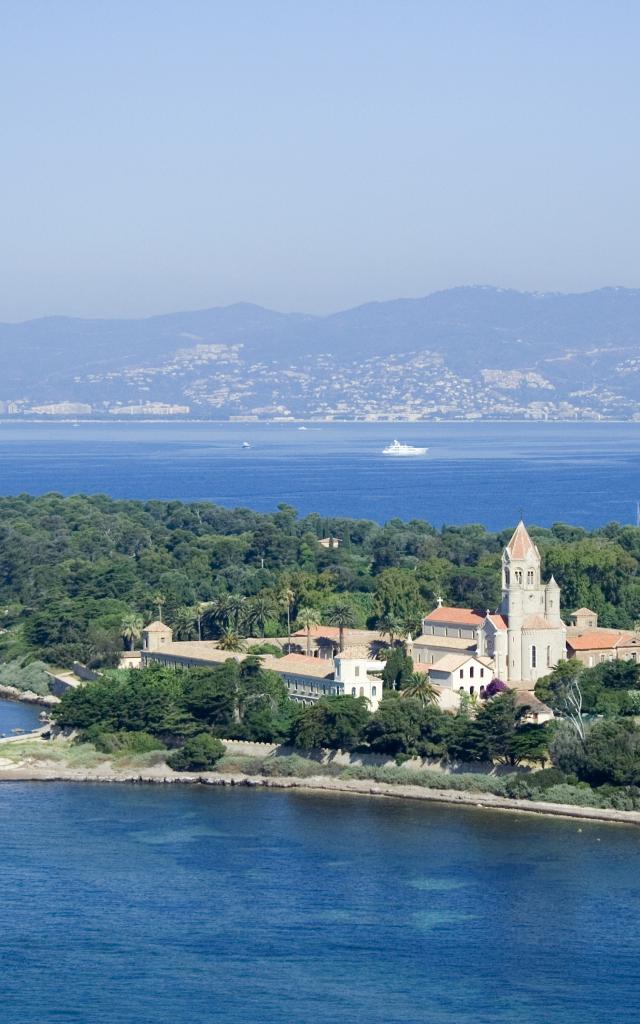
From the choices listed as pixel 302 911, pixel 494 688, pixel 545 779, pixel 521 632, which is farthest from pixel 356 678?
pixel 302 911

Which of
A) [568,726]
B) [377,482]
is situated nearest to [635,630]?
[568,726]

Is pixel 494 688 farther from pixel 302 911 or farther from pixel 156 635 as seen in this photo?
pixel 302 911

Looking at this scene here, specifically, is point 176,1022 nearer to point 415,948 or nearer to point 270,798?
point 415,948

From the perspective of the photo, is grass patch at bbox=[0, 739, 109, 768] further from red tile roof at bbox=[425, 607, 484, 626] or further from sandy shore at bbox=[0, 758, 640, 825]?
red tile roof at bbox=[425, 607, 484, 626]

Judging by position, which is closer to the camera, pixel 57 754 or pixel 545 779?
pixel 545 779

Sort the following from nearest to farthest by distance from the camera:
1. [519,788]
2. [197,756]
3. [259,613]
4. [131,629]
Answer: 1. [519,788]
2. [197,756]
3. [259,613]
4. [131,629]

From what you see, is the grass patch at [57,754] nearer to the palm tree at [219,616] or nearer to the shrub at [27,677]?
the shrub at [27,677]
